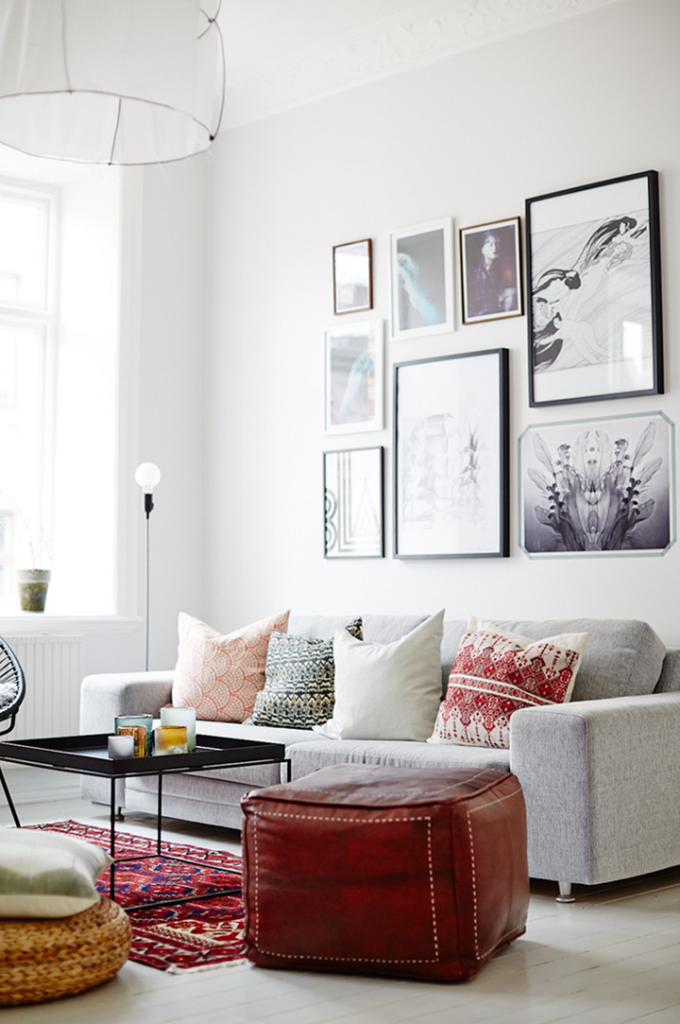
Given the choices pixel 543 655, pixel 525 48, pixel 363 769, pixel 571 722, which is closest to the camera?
pixel 363 769

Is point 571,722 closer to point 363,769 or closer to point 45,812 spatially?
point 363,769

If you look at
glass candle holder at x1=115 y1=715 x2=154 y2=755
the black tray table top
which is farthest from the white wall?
glass candle holder at x1=115 y1=715 x2=154 y2=755

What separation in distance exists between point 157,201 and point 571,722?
3.75 meters

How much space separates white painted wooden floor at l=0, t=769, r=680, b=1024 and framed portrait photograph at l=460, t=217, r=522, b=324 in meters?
2.51

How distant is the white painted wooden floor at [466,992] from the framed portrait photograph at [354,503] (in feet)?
7.66

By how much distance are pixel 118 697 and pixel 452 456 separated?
165 centimetres

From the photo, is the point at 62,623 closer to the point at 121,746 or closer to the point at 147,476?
the point at 147,476

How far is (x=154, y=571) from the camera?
5766 mm

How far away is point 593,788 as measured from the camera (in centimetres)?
320

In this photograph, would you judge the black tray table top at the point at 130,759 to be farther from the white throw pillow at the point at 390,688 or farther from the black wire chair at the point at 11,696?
the white throw pillow at the point at 390,688

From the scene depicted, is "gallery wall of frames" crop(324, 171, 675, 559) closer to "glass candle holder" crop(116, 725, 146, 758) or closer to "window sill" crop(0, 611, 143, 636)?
"window sill" crop(0, 611, 143, 636)

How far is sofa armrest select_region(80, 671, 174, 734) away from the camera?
4.55 meters

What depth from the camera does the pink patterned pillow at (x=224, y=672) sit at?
452 centimetres

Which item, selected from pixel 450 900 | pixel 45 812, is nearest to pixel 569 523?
pixel 450 900
